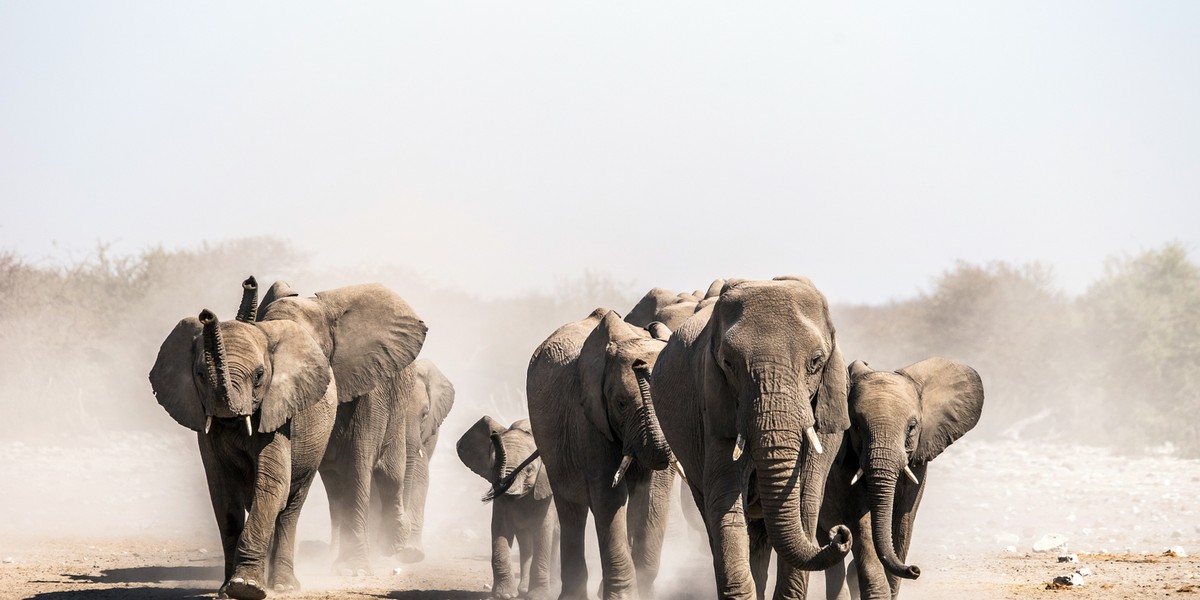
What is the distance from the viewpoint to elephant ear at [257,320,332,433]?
10.6m

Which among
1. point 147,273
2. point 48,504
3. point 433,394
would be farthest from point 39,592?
point 147,273

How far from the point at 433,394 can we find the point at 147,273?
2142 centimetres

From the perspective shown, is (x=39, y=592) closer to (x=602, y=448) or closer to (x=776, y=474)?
(x=602, y=448)

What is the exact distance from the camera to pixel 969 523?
19.6 m

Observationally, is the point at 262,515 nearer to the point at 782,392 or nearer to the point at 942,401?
the point at 782,392

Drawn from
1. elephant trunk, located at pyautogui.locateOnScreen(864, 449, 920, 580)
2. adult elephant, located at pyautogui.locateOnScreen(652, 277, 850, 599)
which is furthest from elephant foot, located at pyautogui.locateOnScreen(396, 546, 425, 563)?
adult elephant, located at pyautogui.locateOnScreen(652, 277, 850, 599)

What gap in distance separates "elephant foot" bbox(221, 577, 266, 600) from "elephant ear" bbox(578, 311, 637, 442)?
2.53 meters

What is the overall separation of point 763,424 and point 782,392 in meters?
0.17

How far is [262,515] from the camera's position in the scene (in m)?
10.5

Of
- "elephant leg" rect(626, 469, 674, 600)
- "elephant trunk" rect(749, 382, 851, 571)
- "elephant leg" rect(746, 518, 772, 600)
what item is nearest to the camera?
"elephant trunk" rect(749, 382, 851, 571)

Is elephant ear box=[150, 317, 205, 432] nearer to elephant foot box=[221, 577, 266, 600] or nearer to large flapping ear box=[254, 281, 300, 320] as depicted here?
elephant foot box=[221, 577, 266, 600]

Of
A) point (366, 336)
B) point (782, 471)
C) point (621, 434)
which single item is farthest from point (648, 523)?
point (782, 471)

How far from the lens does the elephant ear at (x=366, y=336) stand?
1302 centimetres

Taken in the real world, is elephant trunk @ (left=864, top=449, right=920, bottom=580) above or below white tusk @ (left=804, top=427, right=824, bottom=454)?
below
